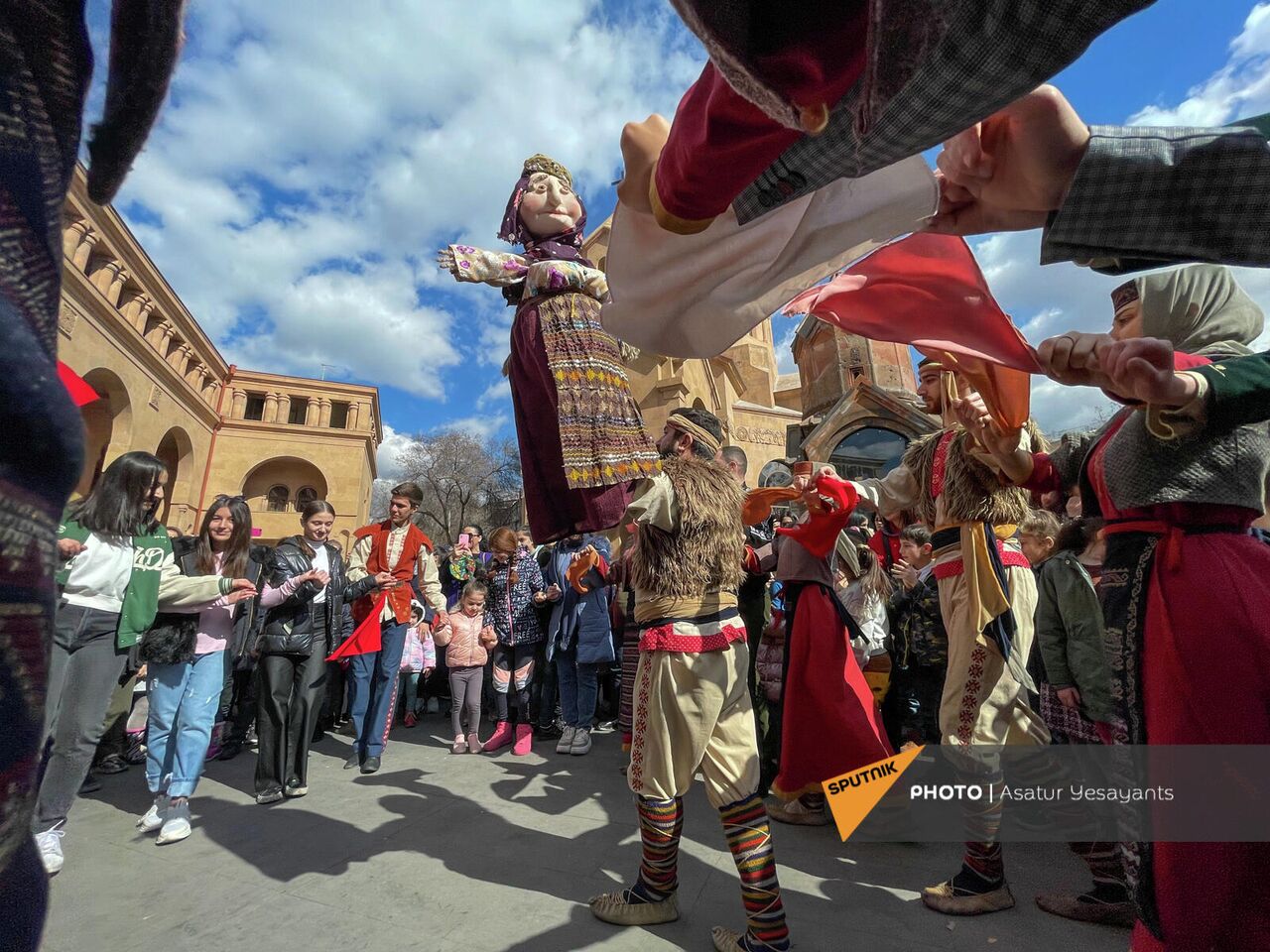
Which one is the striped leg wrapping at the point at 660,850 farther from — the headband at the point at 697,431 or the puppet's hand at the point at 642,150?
the puppet's hand at the point at 642,150

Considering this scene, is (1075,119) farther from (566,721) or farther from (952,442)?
(566,721)

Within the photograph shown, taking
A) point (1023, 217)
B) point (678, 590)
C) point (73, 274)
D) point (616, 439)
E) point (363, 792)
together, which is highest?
point (73, 274)

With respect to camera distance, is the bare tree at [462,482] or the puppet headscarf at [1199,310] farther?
the bare tree at [462,482]

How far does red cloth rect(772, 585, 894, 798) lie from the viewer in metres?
3.22

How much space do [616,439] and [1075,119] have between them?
136 cm

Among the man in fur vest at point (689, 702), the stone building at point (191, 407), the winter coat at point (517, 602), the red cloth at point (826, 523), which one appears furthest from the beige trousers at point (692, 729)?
the stone building at point (191, 407)

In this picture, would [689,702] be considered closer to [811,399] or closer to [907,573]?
[907,573]

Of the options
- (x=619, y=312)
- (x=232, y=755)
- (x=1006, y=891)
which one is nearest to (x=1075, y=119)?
(x=619, y=312)

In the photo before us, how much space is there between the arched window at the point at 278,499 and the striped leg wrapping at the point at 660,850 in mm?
35450

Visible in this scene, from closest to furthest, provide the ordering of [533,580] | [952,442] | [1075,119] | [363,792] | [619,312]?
1. [1075,119]
2. [619,312]
3. [952,442]
4. [363,792]
5. [533,580]

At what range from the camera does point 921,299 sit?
1366 mm

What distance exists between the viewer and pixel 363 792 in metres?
4.43

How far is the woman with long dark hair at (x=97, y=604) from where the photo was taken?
326cm

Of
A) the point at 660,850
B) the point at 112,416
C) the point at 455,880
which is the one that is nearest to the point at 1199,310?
the point at 660,850
